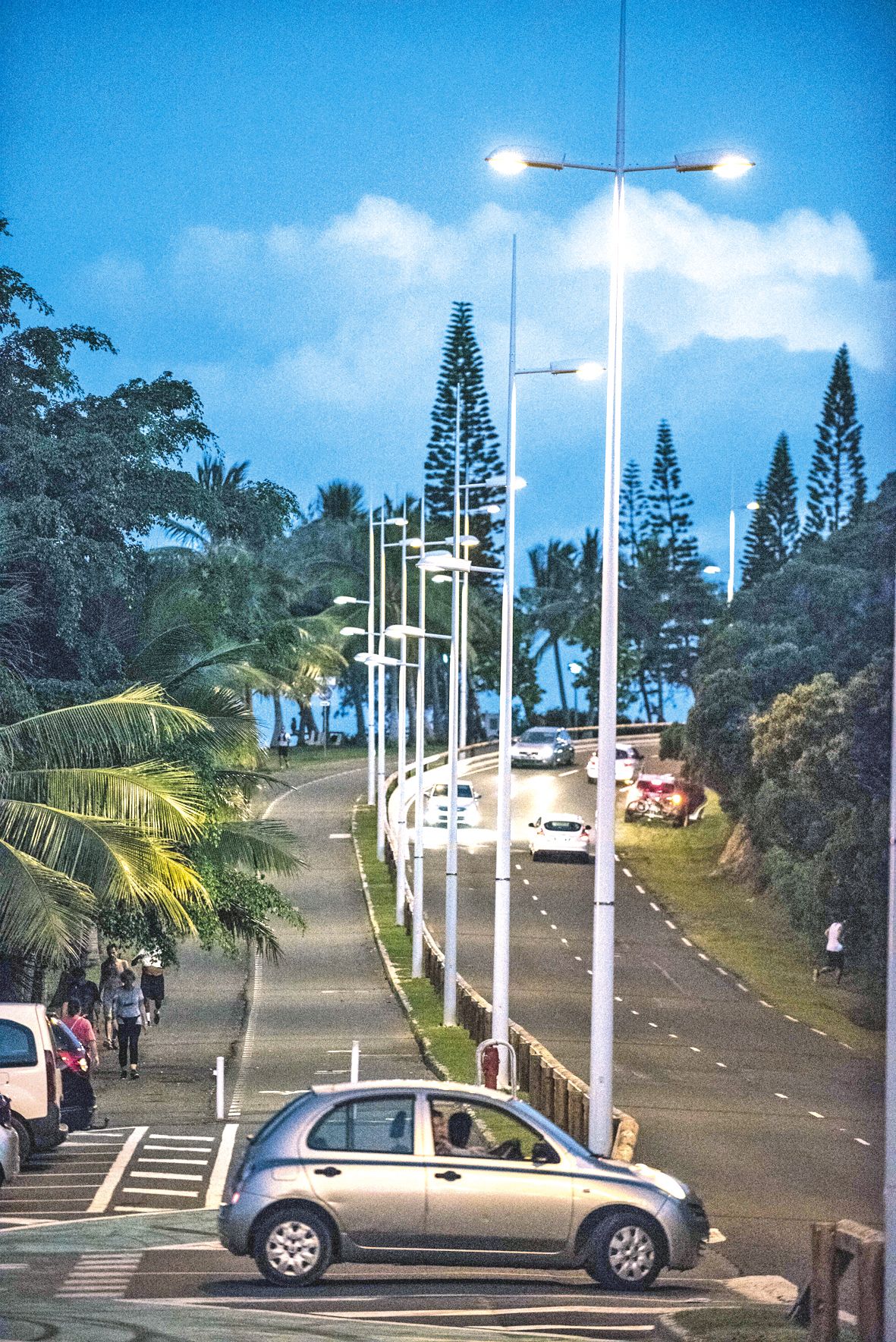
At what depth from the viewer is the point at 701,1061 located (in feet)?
109

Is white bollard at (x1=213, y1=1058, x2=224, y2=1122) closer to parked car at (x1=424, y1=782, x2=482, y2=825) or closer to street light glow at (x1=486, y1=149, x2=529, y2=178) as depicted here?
street light glow at (x1=486, y1=149, x2=529, y2=178)

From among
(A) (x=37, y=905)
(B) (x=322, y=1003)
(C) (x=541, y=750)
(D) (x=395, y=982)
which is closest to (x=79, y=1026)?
(A) (x=37, y=905)

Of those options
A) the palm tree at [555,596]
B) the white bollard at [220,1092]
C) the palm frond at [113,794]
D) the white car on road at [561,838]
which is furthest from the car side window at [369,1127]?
the palm tree at [555,596]

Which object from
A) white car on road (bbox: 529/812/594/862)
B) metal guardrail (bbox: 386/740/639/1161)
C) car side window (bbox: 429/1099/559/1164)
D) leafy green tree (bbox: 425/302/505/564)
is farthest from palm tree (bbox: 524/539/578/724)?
car side window (bbox: 429/1099/559/1164)

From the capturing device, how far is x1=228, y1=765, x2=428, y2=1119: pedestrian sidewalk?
101 ft

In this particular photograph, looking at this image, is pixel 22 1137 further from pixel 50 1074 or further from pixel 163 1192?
pixel 163 1192

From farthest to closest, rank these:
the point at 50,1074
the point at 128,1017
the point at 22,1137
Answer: the point at 128,1017 → the point at 50,1074 → the point at 22,1137

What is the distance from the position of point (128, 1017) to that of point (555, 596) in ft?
309

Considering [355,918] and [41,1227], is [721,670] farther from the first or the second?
[41,1227]

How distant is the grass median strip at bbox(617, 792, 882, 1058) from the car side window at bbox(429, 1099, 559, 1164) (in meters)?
23.9

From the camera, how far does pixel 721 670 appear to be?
68812mm

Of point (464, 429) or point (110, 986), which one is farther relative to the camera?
point (464, 429)

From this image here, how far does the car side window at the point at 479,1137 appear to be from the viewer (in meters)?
13.8

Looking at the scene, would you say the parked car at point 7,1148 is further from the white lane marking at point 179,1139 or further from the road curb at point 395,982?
the road curb at point 395,982
